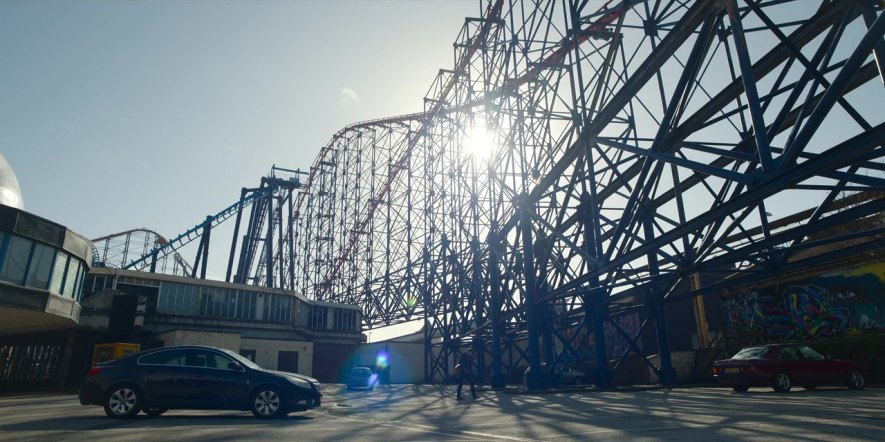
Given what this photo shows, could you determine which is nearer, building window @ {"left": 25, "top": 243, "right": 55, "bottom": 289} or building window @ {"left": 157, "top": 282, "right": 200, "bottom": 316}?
building window @ {"left": 25, "top": 243, "right": 55, "bottom": 289}

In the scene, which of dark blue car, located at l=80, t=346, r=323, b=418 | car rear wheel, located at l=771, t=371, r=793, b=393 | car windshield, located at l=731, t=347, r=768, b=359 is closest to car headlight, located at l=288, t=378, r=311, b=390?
dark blue car, located at l=80, t=346, r=323, b=418

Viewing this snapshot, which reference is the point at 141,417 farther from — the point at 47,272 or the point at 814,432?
the point at 47,272

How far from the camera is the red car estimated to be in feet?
37.8

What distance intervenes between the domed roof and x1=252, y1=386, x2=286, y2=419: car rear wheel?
20759 millimetres

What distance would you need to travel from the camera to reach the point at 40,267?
18328 millimetres

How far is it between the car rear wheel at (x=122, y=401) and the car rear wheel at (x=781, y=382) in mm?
12209

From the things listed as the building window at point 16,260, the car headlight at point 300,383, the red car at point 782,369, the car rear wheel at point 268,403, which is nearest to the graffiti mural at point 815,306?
the red car at point 782,369

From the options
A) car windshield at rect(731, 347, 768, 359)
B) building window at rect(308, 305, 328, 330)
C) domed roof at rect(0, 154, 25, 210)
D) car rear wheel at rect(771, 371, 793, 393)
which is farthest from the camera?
building window at rect(308, 305, 328, 330)

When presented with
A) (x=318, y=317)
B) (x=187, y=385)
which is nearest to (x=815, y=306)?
(x=187, y=385)

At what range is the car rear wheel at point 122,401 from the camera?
26.3 ft

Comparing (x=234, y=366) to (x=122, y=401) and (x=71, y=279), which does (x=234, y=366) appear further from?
(x=71, y=279)

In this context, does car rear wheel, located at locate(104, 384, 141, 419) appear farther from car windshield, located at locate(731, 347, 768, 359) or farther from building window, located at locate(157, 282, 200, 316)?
building window, located at locate(157, 282, 200, 316)

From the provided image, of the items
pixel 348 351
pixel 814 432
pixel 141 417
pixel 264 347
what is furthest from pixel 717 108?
pixel 348 351

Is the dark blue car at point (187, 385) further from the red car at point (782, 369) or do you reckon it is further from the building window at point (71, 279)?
the building window at point (71, 279)
